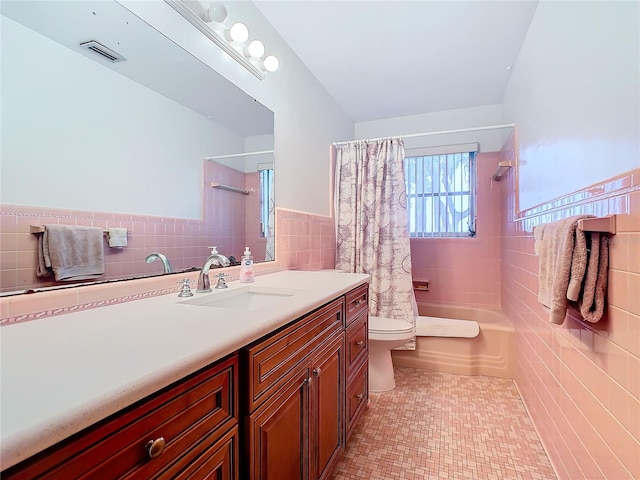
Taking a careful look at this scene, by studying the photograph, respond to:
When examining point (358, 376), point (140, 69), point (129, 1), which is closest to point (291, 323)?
point (358, 376)

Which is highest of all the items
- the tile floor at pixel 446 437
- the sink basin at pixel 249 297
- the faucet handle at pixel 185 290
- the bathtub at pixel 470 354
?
the faucet handle at pixel 185 290

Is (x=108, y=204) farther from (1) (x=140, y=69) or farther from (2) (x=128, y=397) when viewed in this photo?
(2) (x=128, y=397)

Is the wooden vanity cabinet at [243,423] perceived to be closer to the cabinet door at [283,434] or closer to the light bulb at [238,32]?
the cabinet door at [283,434]

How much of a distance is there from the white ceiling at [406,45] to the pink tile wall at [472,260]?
0.87 m

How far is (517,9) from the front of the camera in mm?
1836

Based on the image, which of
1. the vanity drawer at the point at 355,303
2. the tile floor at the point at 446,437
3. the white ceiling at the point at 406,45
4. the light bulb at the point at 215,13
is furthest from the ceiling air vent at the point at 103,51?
the tile floor at the point at 446,437

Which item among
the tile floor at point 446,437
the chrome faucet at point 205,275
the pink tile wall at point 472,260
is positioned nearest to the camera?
the chrome faucet at point 205,275

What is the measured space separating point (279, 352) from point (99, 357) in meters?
0.46

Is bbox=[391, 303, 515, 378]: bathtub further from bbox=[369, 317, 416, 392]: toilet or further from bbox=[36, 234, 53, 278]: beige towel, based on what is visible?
bbox=[36, 234, 53, 278]: beige towel

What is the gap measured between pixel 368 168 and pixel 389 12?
1126 mm

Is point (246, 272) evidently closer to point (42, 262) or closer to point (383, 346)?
point (42, 262)

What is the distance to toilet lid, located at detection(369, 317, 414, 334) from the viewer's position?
2.18 metres

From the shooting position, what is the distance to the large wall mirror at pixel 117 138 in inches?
35.3

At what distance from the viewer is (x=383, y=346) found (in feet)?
7.30
